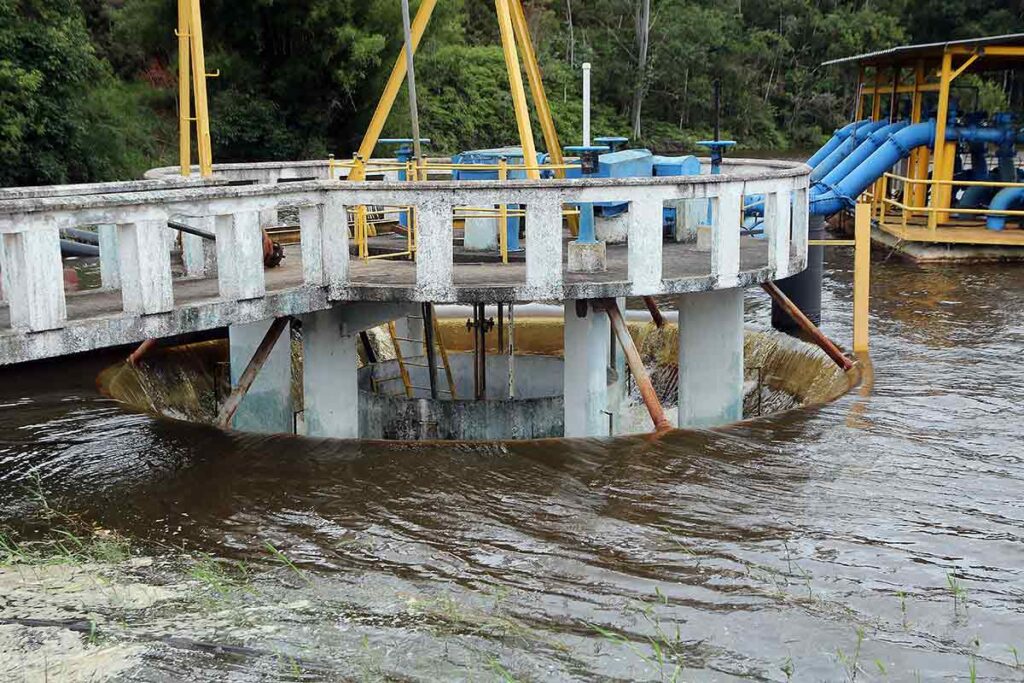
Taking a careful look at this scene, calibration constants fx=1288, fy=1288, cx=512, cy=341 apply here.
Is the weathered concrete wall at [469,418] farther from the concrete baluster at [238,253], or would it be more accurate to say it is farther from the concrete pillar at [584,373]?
the concrete baluster at [238,253]

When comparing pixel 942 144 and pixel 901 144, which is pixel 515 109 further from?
pixel 942 144

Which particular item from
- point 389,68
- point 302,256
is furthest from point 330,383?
point 389,68

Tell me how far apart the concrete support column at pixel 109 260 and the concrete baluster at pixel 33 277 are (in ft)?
8.84

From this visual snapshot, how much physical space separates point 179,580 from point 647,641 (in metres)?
3.56

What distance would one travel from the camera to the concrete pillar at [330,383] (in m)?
13.8

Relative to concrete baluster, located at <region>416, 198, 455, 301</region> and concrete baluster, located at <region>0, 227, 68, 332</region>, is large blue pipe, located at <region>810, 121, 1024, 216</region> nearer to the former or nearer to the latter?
concrete baluster, located at <region>416, 198, 455, 301</region>

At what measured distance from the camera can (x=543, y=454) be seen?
13.0 meters

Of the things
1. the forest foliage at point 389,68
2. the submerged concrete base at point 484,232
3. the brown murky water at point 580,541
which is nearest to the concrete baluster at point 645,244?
the brown murky water at point 580,541

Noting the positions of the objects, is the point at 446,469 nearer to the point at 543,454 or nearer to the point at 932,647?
the point at 543,454

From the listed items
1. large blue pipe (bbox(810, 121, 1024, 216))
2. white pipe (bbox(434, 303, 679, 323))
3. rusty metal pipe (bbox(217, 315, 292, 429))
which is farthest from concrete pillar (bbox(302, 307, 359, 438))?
large blue pipe (bbox(810, 121, 1024, 216))

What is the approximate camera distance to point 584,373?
45.7 ft

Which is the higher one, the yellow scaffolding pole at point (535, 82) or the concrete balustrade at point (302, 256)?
the yellow scaffolding pole at point (535, 82)

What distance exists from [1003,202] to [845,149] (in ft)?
17.3

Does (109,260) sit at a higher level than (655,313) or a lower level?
higher
